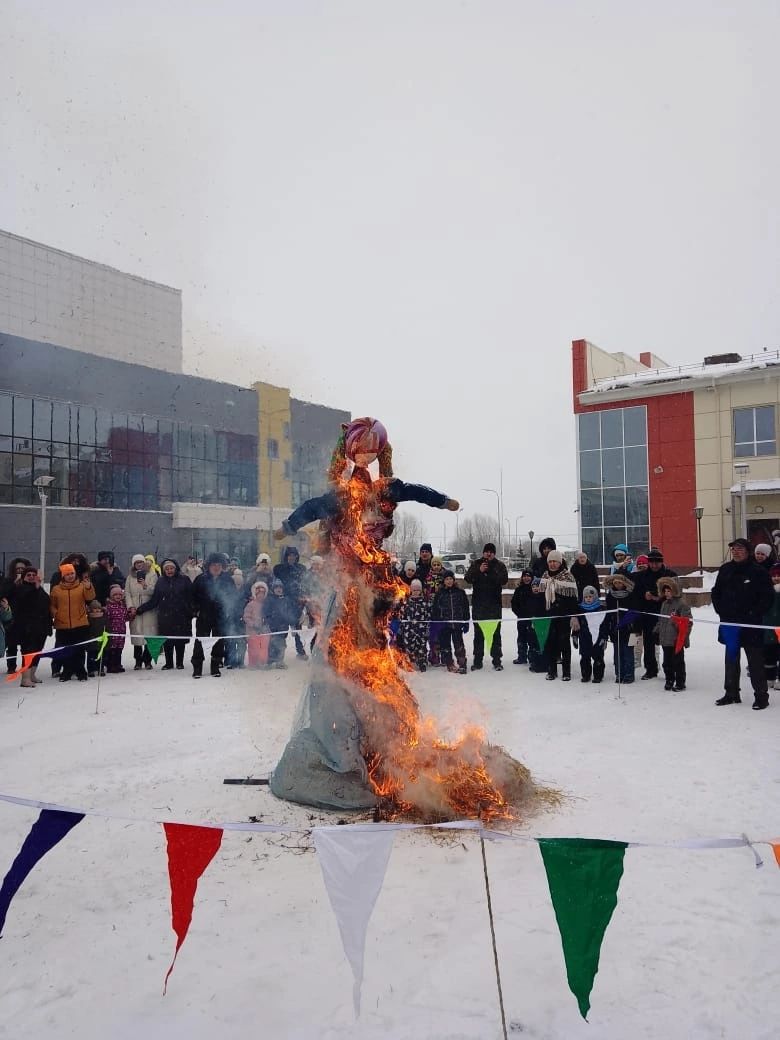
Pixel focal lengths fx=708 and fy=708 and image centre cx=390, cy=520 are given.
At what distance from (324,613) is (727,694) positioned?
5968 mm

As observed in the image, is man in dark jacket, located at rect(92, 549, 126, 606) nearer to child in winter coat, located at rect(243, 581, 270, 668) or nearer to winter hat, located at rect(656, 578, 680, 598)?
child in winter coat, located at rect(243, 581, 270, 668)

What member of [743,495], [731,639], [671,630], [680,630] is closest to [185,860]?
[731,639]

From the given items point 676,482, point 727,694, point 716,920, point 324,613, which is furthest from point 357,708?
point 676,482

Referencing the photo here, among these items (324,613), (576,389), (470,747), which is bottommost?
(470,747)

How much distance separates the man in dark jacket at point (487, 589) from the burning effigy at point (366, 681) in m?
6.62

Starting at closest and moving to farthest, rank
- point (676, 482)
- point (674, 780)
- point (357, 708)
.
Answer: point (357, 708) → point (674, 780) → point (676, 482)

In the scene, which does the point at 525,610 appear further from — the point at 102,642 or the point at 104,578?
the point at 104,578

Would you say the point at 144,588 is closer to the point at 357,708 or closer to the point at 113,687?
the point at 113,687

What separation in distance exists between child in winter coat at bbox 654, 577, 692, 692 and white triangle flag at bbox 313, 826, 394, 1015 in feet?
24.9

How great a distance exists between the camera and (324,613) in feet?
17.6

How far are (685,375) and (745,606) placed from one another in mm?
25478

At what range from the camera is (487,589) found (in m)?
12.0

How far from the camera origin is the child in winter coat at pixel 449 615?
11.8 m

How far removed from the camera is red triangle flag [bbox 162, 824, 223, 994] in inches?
118
